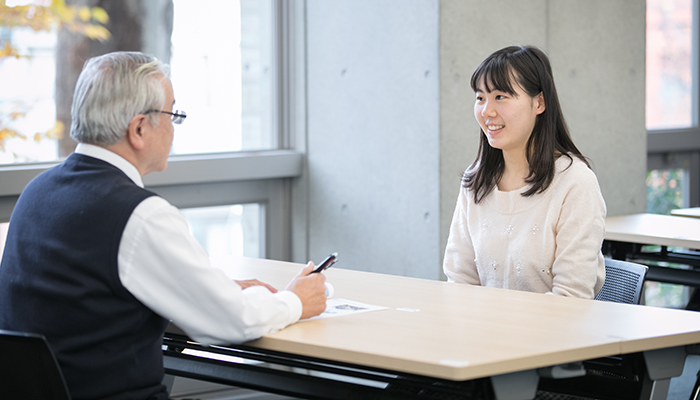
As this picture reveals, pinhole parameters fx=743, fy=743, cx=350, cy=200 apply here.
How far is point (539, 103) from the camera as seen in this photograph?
243cm

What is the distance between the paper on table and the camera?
1821 mm

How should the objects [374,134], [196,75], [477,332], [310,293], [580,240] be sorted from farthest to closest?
1. [196,75]
2. [374,134]
3. [580,240]
4. [310,293]
5. [477,332]

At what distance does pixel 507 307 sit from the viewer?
6.11 feet

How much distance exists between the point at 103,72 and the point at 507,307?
3.62 feet

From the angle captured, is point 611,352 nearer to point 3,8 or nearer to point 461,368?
point 461,368

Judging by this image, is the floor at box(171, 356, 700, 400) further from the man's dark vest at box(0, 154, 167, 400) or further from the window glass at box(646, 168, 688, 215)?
the man's dark vest at box(0, 154, 167, 400)

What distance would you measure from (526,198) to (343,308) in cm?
83

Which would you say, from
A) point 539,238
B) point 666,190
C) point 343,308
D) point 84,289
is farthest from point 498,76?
point 666,190

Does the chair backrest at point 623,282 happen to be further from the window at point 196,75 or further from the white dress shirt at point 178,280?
the window at point 196,75

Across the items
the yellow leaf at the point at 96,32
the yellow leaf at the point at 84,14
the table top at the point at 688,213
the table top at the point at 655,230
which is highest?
the yellow leaf at the point at 84,14

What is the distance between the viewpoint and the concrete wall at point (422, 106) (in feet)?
10.9

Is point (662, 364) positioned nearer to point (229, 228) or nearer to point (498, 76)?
point (498, 76)

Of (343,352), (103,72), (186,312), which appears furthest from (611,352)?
(103,72)

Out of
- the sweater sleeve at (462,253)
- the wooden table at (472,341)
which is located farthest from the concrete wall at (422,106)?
the wooden table at (472,341)
